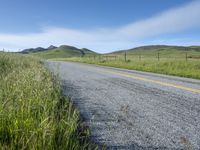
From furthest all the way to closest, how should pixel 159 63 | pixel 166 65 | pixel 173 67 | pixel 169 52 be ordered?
1. pixel 169 52
2. pixel 159 63
3. pixel 166 65
4. pixel 173 67

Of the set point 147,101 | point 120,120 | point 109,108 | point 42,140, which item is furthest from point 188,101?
point 42,140

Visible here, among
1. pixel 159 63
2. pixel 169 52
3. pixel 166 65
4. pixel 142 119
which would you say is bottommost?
pixel 142 119

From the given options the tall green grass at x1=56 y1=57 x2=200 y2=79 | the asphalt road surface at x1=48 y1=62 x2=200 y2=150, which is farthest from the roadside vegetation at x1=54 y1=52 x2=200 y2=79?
the asphalt road surface at x1=48 y1=62 x2=200 y2=150

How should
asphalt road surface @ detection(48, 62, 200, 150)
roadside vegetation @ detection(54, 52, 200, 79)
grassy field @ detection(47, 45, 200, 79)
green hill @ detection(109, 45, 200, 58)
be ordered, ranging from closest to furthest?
asphalt road surface @ detection(48, 62, 200, 150), roadside vegetation @ detection(54, 52, 200, 79), grassy field @ detection(47, 45, 200, 79), green hill @ detection(109, 45, 200, 58)

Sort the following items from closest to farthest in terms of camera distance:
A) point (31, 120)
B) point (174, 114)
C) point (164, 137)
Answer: point (31, 120)
point (164, 137)
point (174, 114)

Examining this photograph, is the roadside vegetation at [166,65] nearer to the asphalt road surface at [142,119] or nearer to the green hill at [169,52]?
the asphalt road surface at [142,119]

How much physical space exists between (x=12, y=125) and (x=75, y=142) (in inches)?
27.6

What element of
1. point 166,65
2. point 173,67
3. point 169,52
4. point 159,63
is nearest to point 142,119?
point 173,67

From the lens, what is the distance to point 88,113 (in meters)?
4.22

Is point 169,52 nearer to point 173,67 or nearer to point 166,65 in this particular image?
point 166,65

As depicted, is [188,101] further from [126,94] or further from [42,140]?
[42,140]

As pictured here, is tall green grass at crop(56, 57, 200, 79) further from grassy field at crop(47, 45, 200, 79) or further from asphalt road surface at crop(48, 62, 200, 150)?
asphalt road surface at crop(48, 62, 200, 150)

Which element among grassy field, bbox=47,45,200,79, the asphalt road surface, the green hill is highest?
the green hill

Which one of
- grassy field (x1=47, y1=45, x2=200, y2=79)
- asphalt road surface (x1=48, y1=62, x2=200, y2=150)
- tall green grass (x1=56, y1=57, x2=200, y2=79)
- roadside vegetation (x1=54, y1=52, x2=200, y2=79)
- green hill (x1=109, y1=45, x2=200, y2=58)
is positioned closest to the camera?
asphalt road surface (x1=48, y1=62, x2=200, y2=150)
